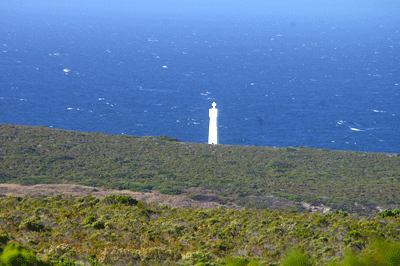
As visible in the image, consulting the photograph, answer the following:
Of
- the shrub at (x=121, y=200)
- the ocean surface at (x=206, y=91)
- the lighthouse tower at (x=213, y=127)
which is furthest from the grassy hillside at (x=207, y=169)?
the ocean surface at (x=206, y=91)

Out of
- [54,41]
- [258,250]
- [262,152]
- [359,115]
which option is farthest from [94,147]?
[54,41]

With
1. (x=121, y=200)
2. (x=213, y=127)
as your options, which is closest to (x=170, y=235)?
(x=121, y=200)

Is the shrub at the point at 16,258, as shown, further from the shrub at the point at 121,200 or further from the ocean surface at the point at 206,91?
the ocean surface at the point at 206,91

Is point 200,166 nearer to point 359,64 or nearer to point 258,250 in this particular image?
point 258,250

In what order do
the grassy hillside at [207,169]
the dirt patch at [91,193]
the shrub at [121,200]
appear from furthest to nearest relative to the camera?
the grassy hillside at [207,169] → the dirt patch at [91,193] → the shrub at [121,200]

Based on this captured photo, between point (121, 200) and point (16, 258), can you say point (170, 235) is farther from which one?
point (16, 258)

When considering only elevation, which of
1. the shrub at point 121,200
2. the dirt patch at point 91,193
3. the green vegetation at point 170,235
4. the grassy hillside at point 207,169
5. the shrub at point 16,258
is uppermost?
the shrub at point 16,258

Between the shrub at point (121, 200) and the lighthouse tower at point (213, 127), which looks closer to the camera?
the shrub at point (121, 200)

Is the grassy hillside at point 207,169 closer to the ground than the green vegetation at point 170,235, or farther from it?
closer to the ground
